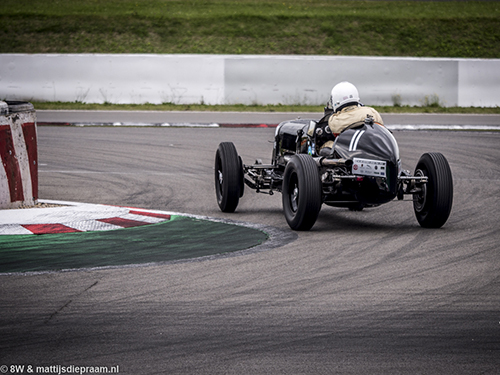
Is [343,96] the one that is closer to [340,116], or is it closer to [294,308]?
[340,116]

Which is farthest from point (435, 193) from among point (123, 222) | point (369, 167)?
point (123, 222)

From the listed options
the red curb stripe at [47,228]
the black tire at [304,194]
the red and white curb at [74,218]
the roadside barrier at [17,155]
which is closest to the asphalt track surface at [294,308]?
the black tire at [304,194]

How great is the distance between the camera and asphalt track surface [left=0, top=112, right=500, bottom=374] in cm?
379

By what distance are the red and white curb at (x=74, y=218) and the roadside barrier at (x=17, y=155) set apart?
0.90ft

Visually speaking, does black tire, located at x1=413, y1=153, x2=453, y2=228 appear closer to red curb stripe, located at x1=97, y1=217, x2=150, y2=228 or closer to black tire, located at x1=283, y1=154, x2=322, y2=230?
Answer: black tire, located at x1=283, y1=154, x2=322, y2=230

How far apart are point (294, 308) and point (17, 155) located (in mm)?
4216

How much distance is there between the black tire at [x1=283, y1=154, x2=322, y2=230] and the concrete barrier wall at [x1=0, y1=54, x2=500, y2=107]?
1397cm

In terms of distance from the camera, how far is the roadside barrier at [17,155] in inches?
300

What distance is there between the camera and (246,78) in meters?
21.3

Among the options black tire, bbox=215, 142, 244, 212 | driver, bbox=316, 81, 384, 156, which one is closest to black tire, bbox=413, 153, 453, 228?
driver, bbox=316, 81, 384, 156

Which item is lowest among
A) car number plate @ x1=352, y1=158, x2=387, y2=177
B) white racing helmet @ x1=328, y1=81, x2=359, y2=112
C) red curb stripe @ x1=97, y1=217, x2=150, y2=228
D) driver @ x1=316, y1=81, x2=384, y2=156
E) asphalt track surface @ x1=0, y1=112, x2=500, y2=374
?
asphalt track surface @ x1=0, y1=112, x2=500, y2=374

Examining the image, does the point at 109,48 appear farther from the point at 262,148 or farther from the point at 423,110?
the point at 262,148

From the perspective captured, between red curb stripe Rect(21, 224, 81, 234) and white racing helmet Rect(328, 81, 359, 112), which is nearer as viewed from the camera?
red curb stripe Rect(21, 224, 81, 234)

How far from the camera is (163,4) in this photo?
29500 millimetres
